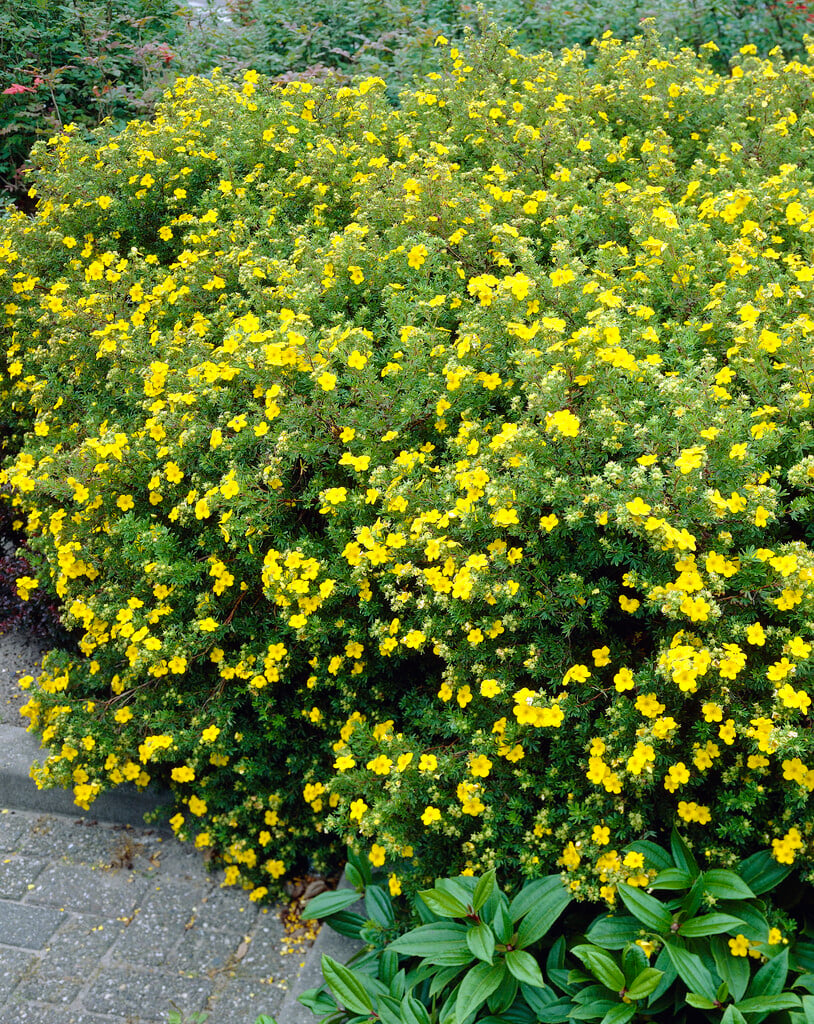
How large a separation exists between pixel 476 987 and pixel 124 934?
4.60 ft

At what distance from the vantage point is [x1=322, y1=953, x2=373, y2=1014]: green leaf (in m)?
2.19

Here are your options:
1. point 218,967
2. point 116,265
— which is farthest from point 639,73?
point 218,967

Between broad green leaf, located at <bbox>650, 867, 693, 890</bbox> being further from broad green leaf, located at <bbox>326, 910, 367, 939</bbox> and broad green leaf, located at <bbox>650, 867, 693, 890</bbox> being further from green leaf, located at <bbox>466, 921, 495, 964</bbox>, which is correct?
broad green leaf, located at <bbox>326, 910, 367, 939</bbox>

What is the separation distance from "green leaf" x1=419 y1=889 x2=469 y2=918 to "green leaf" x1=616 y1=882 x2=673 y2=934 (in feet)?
1.26

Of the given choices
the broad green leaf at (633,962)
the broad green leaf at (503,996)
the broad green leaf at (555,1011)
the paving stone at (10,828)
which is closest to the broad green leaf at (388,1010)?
the broad green leaf at (503,996)

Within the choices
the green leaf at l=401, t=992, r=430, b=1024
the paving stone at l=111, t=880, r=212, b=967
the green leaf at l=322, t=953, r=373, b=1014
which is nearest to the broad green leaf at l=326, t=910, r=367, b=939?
the green leaf at l=322, t=953, r=373, b=1014

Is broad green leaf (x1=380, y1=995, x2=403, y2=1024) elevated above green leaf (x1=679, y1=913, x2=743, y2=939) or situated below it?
below

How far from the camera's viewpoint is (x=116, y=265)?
3.89 m

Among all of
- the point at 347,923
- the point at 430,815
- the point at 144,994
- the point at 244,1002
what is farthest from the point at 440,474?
the point at 144,994

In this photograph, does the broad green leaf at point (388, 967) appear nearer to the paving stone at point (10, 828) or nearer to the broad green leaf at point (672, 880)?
the broad green leaf at point (672, 880)

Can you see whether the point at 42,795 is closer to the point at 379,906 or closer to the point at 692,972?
the point at 379,906

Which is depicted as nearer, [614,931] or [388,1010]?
[614,931]

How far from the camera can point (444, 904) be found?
217 cm

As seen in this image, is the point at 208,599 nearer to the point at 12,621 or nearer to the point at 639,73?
the point at 12,621
